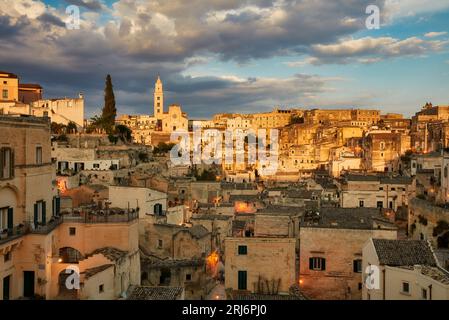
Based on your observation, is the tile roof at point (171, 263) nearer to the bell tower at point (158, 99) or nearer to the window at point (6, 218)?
the window at point (6, 218)

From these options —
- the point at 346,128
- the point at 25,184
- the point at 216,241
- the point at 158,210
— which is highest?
the point at 346,128

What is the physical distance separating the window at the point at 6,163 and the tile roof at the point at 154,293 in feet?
24.0

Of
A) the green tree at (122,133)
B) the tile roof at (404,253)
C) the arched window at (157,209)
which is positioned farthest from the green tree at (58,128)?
the tile roof at (404,253)

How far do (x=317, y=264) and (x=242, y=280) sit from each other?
12.9 ft

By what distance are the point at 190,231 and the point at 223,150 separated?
5964 centimetres

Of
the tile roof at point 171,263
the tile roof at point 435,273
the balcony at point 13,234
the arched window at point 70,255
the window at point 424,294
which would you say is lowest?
the tile roof at point 171,263

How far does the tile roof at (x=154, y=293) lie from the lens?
18.5 metres

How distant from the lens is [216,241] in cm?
3241

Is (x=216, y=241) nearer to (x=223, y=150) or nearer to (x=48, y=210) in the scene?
(x=48, y=210)

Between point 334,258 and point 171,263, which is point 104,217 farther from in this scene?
point 334,258

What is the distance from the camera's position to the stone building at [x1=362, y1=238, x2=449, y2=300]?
16.2 meters

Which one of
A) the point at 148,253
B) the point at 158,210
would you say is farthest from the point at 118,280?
the point at 158,210

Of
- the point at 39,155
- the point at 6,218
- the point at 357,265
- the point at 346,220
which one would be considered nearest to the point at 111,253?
the point at 6,218

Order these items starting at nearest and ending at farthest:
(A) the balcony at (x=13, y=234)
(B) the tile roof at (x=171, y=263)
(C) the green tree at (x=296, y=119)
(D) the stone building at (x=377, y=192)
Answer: (A) the balcony at (x=13, y=234), (B) the tile roof at (x=171, y=263), (D) the stone building at (x=377, y=192), (C) the green tree at (x=296, y=119)
